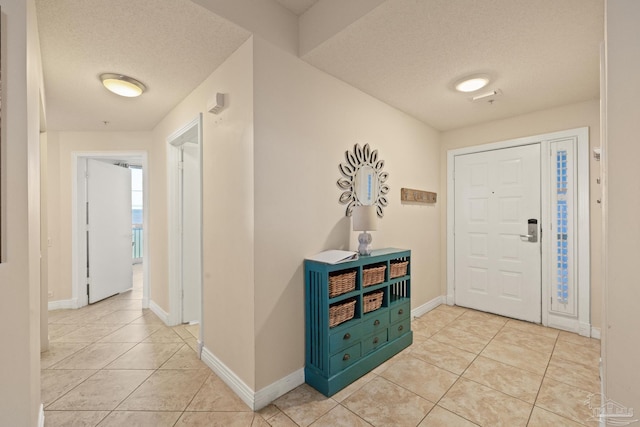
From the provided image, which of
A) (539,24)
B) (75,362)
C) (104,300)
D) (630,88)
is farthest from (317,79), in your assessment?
(104,300)

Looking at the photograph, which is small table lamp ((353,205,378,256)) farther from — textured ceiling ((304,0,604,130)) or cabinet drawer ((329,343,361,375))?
textured ceiling ((304,0,604,130))

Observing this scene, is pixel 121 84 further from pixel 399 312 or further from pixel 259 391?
pixel 399 312

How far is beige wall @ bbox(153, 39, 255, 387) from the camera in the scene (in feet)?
6.05

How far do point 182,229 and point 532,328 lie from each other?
3960mm

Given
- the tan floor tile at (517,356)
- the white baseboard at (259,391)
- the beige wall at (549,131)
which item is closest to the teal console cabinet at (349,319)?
the white baseboard at (259,391)

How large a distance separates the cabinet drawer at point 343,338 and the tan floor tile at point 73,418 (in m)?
1.46

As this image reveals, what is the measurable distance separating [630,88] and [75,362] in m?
3.91

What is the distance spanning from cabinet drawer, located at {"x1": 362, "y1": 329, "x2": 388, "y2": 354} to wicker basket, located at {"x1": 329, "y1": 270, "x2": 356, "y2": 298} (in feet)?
1.46

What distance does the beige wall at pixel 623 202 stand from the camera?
1.10 meters

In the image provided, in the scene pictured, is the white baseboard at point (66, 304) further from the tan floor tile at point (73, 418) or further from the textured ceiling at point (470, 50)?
the textured ceiling at point (470, 50)

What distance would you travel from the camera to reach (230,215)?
204 centimetres

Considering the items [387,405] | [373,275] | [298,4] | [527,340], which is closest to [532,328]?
[527,340]

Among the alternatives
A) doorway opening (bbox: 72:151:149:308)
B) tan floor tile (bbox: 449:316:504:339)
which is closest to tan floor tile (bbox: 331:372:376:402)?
tan floor tile (bbox: 449:316:504:339)

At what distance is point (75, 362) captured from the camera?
2316mm
